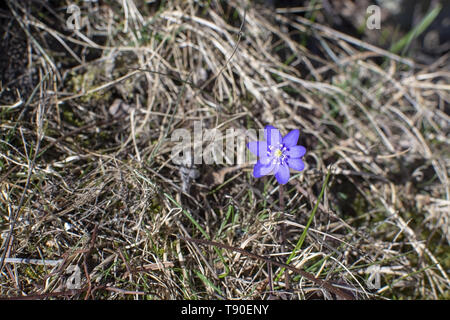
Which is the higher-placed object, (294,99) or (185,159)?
(294,99)

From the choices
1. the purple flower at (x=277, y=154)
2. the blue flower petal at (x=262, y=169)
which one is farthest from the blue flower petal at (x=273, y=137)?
the blue flower petal at (x=262, y=169)

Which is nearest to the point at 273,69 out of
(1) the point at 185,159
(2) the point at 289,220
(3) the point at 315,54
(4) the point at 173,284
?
(3) the point at 315,54

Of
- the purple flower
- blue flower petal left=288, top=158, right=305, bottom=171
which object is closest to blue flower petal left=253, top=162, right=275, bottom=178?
the purple flower

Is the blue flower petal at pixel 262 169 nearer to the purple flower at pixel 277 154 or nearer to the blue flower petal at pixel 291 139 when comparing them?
the purple flower at pixel 277 154

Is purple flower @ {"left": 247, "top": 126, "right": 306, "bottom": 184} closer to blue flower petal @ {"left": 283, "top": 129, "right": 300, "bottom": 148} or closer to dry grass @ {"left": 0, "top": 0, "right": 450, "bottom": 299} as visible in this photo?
blue flower petal @ {"left": 283, "top": 129, "right": 300, "bottom": 148}

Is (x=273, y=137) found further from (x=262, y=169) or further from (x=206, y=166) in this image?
(x=206, y=166)

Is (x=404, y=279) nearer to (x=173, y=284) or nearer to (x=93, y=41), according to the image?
(x=173, y=284)
